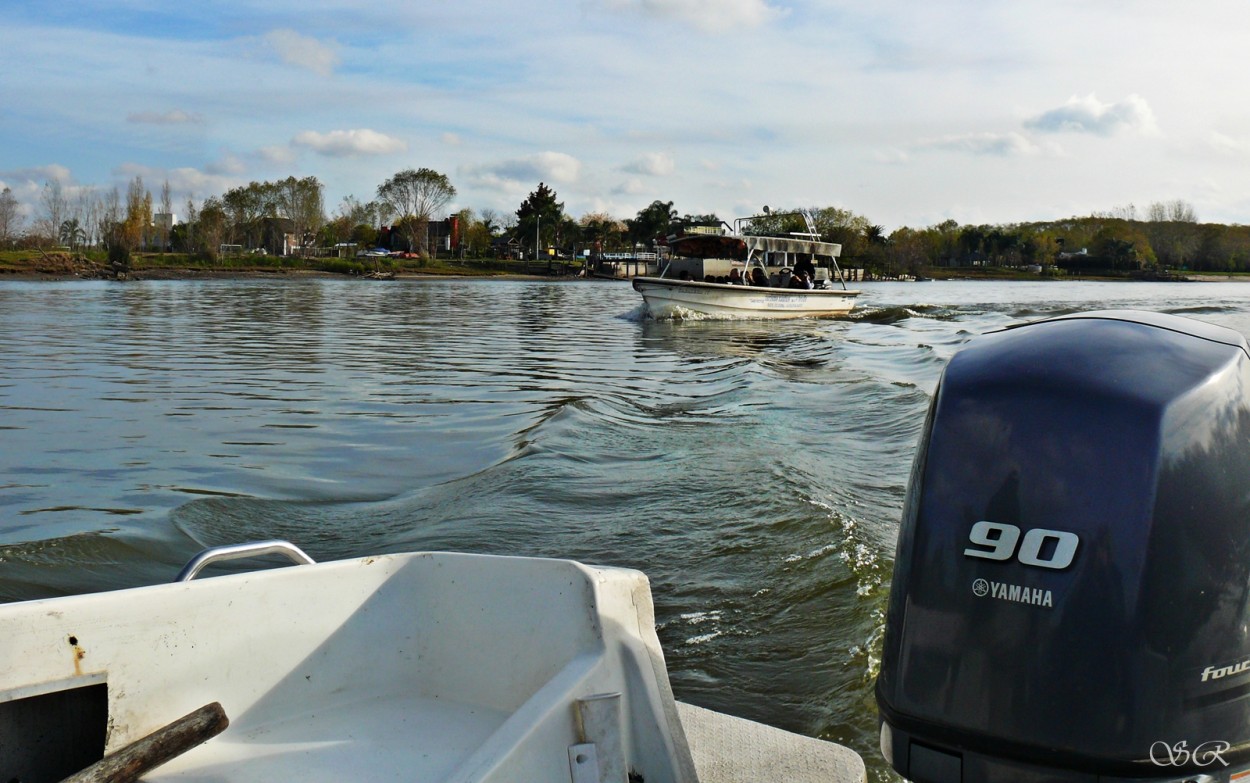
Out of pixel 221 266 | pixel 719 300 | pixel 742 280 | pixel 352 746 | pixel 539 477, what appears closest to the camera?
pixel 352 746

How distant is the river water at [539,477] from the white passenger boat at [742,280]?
988 cm

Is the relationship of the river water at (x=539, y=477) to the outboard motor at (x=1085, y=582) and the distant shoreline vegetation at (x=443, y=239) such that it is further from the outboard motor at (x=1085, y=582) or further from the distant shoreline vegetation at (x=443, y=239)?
the distant shoreline vegetation at (x=443, y=239)

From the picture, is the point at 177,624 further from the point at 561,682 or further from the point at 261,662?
the point at 561,682

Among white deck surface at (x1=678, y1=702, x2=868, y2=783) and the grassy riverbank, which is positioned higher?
the grassy riverbank

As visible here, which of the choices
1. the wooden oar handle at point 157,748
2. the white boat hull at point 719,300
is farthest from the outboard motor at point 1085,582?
the white boat hull at point 719,300

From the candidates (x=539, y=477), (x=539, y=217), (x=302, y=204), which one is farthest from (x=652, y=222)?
(x=539, y=477)

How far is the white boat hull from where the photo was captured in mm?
26188

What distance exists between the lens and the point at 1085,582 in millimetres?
1827

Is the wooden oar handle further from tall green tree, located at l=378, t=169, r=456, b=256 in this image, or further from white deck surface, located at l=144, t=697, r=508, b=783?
tall green tree, located at l=378, t=169, r=456, b=256

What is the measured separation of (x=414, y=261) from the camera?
96.8m

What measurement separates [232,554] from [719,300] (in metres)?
24.1

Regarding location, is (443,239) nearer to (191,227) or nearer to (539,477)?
(191,227)

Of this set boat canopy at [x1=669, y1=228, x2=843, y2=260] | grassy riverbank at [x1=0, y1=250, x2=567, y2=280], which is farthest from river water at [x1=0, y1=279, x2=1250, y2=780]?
grassy riverbank at [x1=0, y1=250, x2=567, y2=280]
